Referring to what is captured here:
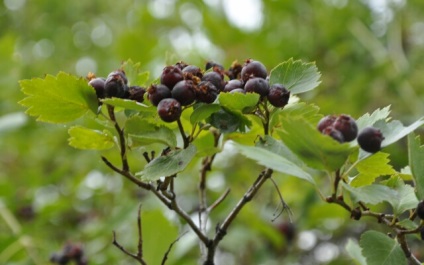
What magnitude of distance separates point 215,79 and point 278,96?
0.09 m

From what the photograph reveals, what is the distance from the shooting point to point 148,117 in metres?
0.91

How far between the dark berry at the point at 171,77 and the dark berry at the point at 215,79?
0.04 meters

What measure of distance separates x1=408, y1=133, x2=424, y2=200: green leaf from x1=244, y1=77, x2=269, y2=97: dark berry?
20 centimetres

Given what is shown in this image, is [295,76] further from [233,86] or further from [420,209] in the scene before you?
[420,209]

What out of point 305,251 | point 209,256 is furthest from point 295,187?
point 209,256

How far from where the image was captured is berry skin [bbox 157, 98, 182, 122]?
0.83 meters

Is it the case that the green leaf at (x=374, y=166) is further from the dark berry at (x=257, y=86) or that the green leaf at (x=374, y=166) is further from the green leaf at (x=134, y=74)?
the green leaf at (x=134, y=74)

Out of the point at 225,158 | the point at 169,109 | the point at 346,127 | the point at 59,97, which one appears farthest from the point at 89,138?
the point at 225,158

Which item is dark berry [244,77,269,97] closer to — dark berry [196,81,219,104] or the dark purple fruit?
dark berry [196,81,219,104]

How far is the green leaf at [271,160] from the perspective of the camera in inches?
29.4

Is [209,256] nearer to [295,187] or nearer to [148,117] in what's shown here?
[148,117]

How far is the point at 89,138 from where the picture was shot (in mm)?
974

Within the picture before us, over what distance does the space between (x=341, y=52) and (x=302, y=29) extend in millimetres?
216

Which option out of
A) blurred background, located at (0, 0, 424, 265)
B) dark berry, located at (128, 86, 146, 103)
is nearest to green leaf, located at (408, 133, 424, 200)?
dark berry, located at (128, 86, 146, 103)
